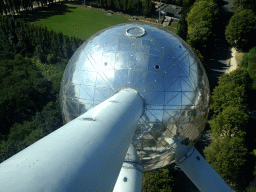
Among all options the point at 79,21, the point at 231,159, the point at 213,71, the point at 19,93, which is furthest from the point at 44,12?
the point at 231,159

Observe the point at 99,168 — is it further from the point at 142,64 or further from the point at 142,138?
the point at 142,64

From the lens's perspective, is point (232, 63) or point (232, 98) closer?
point (232, 98)

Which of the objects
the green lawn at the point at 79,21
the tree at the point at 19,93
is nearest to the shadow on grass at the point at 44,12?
the green lawn at the point at 79,21

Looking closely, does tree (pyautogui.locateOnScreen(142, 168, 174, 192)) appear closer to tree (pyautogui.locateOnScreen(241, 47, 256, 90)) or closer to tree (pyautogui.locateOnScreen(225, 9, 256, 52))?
tree (pyautogui.locateOnScreen(241, 47, 256, 90))

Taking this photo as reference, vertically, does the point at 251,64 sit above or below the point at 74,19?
below

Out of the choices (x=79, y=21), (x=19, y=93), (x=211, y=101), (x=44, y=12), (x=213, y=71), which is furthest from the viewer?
(x=44, y=12)

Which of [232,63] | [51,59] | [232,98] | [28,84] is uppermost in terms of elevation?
[28,84]

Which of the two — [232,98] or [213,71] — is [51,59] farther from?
[232,98]
